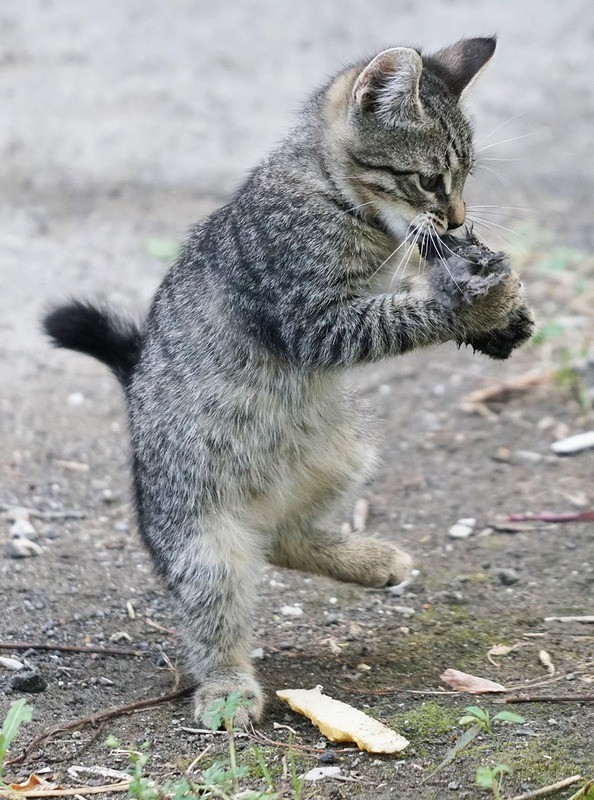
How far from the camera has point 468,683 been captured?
13.9 ft

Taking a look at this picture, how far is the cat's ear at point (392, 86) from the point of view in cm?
427

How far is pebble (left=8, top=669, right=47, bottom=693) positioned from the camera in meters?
4.27

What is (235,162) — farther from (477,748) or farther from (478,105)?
(477,748)

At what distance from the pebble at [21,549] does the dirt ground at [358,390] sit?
0.20ft

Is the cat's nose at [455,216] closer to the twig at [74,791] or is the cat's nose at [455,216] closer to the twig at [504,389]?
the twig at [74,791]

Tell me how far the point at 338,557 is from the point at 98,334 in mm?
1409

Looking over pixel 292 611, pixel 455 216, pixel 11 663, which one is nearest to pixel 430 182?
pixel 455 216

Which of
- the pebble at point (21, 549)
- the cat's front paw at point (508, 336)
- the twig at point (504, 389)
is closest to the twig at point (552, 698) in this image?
the cat's front paw at point (508, 336)

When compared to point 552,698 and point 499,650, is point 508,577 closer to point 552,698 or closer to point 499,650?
point 499,650

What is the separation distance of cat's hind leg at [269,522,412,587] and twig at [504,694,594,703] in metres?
0.93

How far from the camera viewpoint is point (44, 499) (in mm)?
6145

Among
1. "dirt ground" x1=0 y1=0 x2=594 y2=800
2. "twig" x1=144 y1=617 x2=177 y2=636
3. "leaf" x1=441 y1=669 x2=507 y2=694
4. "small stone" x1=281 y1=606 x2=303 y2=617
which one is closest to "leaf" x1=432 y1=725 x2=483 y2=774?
"dirt ground" x1=0 y1=0 x2=594 y2=800

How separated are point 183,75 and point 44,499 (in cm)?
617

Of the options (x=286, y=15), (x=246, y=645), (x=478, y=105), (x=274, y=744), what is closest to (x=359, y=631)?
(x=246, y=645)
